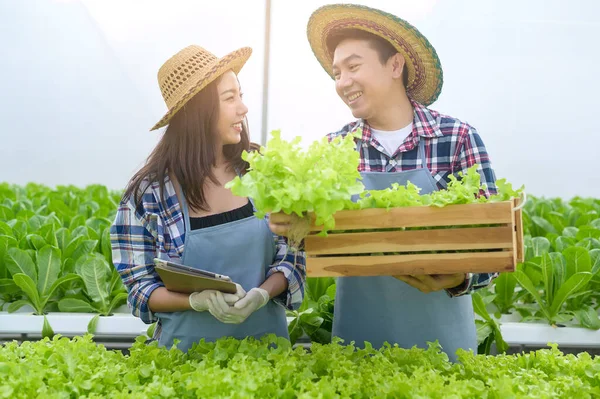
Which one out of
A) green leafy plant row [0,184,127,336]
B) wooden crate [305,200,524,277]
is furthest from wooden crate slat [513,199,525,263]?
green leafy plant row [0,184,127,336]

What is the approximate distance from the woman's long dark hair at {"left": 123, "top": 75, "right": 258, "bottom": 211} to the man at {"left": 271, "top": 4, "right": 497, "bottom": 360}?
0.42 meters

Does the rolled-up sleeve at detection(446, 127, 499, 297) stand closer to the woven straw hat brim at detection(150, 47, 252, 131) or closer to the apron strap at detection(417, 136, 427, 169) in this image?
the apron strap at detection(417, 136, 427, 169)

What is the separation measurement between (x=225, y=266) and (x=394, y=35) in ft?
3.01

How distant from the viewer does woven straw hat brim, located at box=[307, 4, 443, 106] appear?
213 centimetres

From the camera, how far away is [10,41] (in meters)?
7.94

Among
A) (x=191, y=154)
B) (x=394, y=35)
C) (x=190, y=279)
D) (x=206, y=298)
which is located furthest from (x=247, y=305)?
(x=394, y=35)

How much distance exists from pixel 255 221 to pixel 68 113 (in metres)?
6.81

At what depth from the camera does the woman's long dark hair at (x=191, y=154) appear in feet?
6.80

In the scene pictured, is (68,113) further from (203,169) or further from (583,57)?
(203,169)

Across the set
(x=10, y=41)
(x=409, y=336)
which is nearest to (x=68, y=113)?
(x=10, y=41)

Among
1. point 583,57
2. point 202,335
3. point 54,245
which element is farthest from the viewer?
point 583,57

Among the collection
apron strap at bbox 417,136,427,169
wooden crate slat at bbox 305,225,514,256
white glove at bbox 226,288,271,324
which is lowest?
white glove at bbox 226,288,271,324

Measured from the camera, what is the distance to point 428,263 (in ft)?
5.02

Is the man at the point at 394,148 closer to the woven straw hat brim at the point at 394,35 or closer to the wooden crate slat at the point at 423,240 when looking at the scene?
the woven straw hat brim at the point at 394,35
